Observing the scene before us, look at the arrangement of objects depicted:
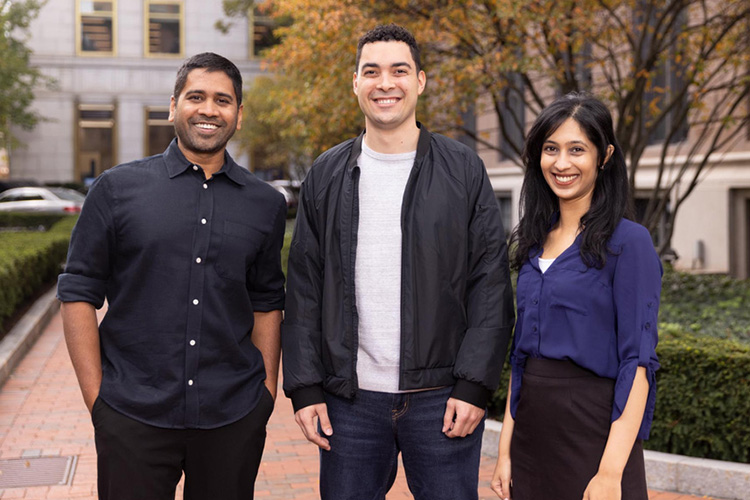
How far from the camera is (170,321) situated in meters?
2.98

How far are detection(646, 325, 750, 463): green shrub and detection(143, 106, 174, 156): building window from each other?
3763cm

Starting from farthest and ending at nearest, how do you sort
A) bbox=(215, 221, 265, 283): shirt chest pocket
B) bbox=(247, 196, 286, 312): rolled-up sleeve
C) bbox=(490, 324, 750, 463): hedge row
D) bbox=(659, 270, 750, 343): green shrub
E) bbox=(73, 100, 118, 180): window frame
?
bbox=(73, 100, 118, 180): window frame → bbox=(659, 270, 750, 343): green shrub → bbox=(490, 324, 750, 463): hedge row → bbox=(247, 196, 286, 312): rolled-up sleeve → bbox=(215, 221, 265, 283): shirt chest pocket

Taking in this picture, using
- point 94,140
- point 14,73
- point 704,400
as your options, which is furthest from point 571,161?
point 94,140

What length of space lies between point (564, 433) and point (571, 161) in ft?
2.93

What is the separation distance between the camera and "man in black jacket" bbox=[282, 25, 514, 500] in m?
3.00

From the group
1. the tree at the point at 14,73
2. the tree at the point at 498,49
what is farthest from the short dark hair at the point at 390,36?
the tree at the point at 14,73

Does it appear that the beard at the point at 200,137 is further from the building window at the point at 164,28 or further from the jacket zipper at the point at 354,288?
the building window at the point at 164,28

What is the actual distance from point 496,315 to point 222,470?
111 centimetres

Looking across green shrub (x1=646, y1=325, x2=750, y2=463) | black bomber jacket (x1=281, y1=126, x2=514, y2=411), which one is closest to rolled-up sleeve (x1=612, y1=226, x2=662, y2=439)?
black bomber jacket (x1=281, y1=126, x2=514, y2=411)

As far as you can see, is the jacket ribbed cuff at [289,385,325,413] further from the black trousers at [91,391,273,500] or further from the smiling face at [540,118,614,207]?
the smiling face at [540,118,614,207]

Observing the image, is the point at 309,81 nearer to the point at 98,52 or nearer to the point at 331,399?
the point at 331,399

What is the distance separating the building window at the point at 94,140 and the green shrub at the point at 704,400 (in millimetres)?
37873

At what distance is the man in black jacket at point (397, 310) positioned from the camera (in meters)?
3.00

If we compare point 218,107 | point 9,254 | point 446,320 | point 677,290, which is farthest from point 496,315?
point 9,254
